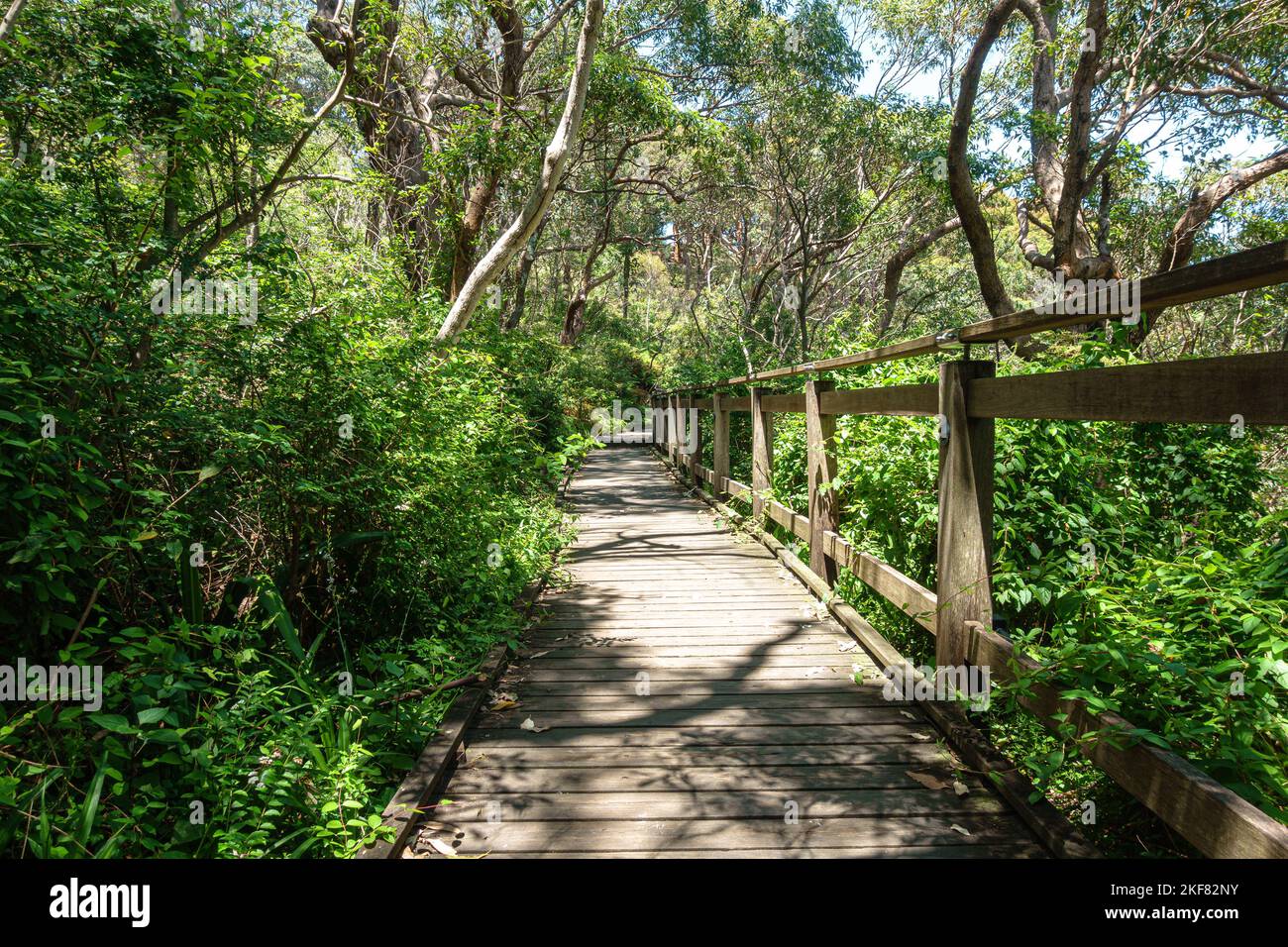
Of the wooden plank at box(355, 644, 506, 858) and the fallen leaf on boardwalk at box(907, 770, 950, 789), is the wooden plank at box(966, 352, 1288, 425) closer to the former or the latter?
the fallen leaf on boardwalk at box(907, 770, 950, 789)

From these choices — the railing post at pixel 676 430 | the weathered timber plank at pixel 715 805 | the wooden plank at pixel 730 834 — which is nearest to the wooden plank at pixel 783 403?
the weathered timber plank at pixel 715 805

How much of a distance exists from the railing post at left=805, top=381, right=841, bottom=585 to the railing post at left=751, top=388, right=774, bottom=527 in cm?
201

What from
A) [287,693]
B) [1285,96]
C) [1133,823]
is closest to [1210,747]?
[1133,823]

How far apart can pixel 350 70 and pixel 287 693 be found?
600cm

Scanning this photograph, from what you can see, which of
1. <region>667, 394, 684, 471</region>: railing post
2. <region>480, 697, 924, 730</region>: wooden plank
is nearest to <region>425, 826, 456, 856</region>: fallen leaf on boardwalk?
<region>480, 697, 924, 730</region>: wooden plank

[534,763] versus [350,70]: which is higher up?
[350,70]

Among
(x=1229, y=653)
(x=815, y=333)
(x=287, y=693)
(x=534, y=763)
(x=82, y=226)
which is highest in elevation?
(x=815, y=333)

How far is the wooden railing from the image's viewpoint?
69.3 inches

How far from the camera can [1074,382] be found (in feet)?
7.74

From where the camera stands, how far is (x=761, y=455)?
7.85 meters

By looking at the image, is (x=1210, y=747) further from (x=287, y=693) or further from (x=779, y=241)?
(x=779, y=241)

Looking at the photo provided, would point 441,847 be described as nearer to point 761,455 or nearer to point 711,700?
point 711,700

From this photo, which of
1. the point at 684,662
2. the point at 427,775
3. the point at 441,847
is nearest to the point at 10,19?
the point at 427,775

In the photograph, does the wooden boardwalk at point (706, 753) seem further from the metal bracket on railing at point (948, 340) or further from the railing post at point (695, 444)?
the railing post at point (695, 444)
